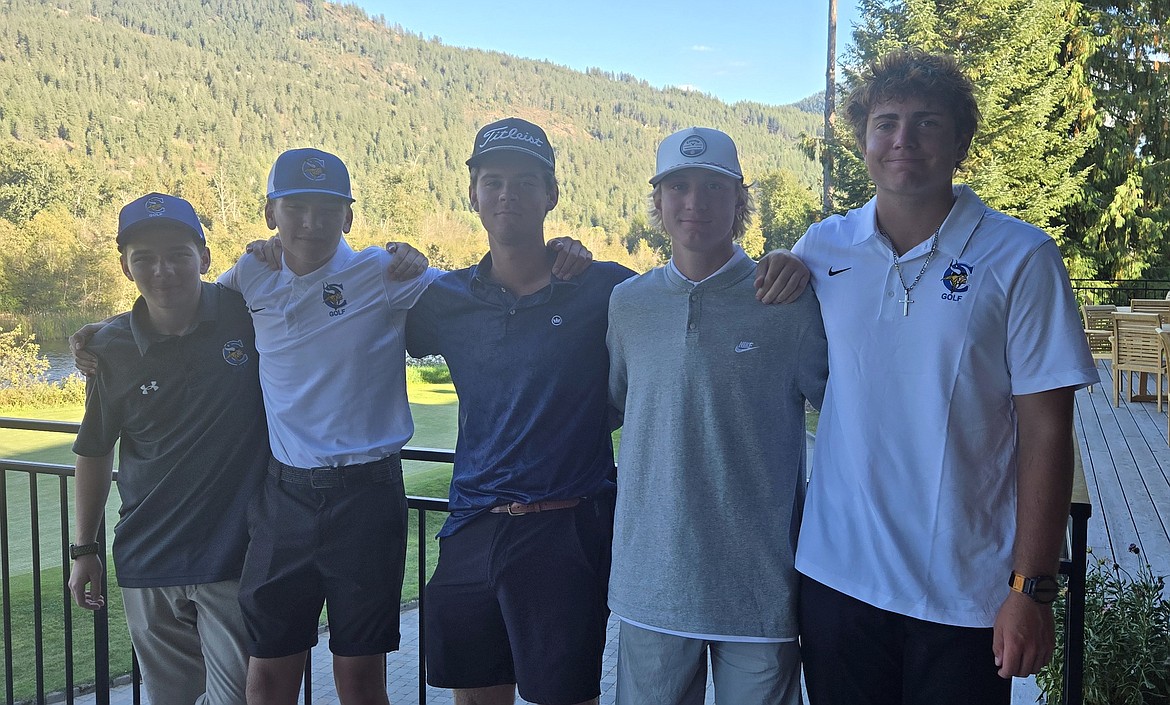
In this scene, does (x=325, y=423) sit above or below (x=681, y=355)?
below

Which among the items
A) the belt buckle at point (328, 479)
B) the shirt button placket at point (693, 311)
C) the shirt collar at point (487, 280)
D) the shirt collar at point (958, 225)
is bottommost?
the belt buckle at point (328, 479)

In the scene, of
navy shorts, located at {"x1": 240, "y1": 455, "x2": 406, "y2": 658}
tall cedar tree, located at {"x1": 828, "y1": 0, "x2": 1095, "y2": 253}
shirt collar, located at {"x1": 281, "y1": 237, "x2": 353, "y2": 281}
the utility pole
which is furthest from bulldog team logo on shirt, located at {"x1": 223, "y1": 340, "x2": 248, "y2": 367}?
tall cedar tree, located at {"x1": 828, "y1": 0, "x2": 1095, "y2": 253}

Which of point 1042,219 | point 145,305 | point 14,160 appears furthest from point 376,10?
point 145,305

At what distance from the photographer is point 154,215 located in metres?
2.21

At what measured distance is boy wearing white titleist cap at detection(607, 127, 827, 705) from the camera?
68.4 inches

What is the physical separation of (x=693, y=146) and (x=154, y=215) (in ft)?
4.41

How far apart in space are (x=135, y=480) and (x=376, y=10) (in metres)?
120

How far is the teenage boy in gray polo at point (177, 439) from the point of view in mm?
2189

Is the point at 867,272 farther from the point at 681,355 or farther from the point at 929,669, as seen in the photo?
the point at 929,669

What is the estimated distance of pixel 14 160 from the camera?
4416 centimetres

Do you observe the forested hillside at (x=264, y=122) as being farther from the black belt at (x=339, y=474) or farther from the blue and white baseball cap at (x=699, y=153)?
the black belt at (x=339, y=474)

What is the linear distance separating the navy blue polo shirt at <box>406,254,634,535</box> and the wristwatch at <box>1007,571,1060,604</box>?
0.87m

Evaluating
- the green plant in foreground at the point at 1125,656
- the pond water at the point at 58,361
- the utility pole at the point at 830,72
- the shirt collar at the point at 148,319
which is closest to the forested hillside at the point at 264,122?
the pond water at the point at 58,361

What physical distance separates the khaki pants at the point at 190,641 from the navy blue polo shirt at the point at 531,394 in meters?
0.65
